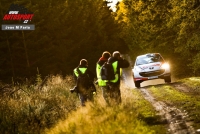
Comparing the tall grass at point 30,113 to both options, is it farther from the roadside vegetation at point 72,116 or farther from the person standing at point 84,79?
the person standing at point 84,79

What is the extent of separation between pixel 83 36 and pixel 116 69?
108 feet

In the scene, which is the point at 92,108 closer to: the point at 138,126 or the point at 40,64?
the point at 138,126

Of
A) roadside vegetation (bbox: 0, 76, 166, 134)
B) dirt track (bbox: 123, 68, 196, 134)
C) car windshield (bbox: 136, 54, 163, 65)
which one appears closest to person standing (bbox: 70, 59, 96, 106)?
roadside vegetation (bbox: 0, 76, 166, 134)

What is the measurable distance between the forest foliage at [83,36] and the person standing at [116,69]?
11.4 meters

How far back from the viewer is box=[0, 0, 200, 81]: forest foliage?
22.8m

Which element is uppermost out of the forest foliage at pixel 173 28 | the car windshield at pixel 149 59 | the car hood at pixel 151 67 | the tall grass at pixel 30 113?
the forest foliage at pixel 173 28

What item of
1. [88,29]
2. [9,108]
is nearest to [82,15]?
[88,29]

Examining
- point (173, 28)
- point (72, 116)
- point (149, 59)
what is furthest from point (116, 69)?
point (173, 28)

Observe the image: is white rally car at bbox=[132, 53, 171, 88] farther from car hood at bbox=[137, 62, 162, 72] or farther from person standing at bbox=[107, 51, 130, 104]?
person standing at bbox=[107, 51, 130, 104]

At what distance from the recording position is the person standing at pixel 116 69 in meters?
10.1

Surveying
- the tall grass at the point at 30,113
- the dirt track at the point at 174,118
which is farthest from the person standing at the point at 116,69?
the tall grass at the point at 30,113

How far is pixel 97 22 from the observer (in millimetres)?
48000

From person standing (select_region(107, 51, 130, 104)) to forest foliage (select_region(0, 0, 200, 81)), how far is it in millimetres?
11417

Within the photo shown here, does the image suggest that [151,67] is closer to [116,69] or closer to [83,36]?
[116,69]
